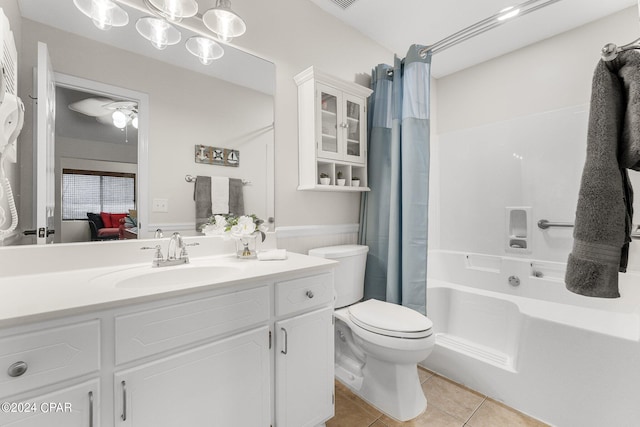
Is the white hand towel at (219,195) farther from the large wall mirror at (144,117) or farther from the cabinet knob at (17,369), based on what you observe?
the cabinet knob at (17,369)

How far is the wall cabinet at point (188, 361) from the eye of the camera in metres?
0.73

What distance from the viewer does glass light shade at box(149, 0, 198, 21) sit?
4.42 feet

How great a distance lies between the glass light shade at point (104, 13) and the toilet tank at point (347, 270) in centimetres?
149

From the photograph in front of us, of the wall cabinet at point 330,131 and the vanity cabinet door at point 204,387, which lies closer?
the vanity cabinet door at point 204,387

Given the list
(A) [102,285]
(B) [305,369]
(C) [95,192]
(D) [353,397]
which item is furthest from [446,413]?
(C) [95,192]

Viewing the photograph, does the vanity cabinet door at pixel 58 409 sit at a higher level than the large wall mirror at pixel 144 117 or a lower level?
lower

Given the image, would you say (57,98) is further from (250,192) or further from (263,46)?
(263,46)

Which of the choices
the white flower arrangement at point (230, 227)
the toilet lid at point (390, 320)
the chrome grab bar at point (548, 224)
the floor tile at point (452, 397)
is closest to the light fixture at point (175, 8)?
the white flower arrangement at point (230, 227)

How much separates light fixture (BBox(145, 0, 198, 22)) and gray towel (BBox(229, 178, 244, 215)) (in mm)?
801

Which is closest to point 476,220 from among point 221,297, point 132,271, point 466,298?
point 466,298

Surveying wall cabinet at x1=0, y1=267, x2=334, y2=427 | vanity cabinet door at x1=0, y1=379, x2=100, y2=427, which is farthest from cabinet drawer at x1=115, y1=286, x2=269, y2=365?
vanity cabinet door at x1=0, y1=379, x2=100, y2=427

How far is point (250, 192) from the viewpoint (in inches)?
66.9

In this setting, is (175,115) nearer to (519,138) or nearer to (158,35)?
(158,35)

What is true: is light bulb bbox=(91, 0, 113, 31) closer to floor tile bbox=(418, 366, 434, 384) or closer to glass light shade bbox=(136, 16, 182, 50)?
glass light shade bbox=(136, 16, 182, 50)
